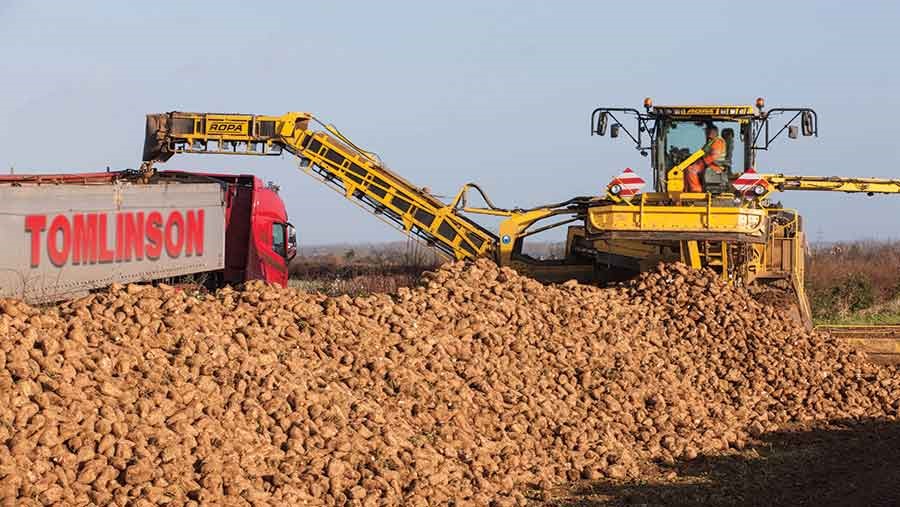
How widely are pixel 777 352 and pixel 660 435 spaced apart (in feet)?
12.2

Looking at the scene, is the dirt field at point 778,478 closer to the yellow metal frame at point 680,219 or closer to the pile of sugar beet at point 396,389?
the pile of sugar beet at point 396,389

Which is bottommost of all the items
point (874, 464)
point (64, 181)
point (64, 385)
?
point (874, 464)

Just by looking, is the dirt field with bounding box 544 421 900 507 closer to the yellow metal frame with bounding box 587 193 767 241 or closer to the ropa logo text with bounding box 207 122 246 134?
the yellow metal frame with bounding box 587 193 767 241

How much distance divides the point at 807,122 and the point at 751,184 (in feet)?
3.96

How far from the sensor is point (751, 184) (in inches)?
736

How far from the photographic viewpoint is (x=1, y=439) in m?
8.31

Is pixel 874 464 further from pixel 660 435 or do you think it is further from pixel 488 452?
pixel 488 452

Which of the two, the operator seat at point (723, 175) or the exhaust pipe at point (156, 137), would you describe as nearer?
the operator seat at point (723, 175)

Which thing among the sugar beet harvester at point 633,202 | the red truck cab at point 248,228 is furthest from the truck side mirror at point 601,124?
the red truck cab at point 248,228

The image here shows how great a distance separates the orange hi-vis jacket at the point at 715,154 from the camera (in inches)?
775

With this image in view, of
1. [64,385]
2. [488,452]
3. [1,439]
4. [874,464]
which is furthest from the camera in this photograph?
[874,464]

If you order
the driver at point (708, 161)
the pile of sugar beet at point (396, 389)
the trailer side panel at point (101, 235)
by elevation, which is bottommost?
the pile of sugar beet at point (396, 389)

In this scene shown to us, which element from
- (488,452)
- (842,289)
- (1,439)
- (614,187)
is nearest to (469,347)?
(488,452)

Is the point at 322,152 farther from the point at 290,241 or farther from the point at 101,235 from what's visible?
the point at 101,235
